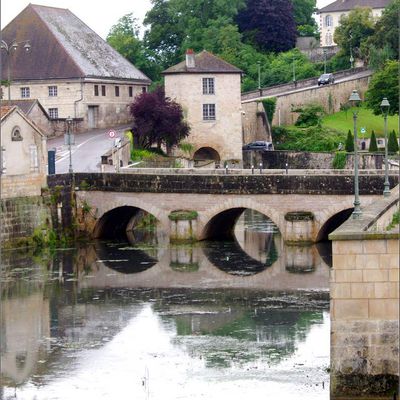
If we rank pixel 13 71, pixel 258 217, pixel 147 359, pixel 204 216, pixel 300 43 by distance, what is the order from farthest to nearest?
1. pixel 300 43
2. pixel 13 71
3. pixel 258 217
4. pixel 204 216
5. pixel 147 359

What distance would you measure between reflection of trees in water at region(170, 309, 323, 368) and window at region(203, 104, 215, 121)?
38354 millimetres

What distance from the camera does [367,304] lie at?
3098 centimetres

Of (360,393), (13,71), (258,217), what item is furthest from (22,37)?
(360,393)

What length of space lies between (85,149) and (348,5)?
5975cm

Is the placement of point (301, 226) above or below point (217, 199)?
below

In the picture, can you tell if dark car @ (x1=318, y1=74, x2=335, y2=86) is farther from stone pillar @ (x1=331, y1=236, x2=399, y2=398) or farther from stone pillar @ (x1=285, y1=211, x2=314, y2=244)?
stone pillar @ (x1=331, y1=236, x2=399, y2=398)

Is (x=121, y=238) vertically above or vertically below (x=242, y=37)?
below

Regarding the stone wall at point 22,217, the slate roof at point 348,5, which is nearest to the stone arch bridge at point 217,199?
the stone wall at point 22,217

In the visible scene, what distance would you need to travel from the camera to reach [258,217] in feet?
241

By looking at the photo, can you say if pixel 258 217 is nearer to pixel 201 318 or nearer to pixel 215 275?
pixel 215 275

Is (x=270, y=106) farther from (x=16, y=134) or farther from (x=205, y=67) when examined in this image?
(x=16, y=134)

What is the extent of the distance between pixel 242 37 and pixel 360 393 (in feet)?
270

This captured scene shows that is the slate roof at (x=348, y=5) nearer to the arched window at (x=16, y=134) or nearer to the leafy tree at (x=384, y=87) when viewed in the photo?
the leafy tree at (x=384, y=87)

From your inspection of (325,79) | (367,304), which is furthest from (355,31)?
(367,304)
